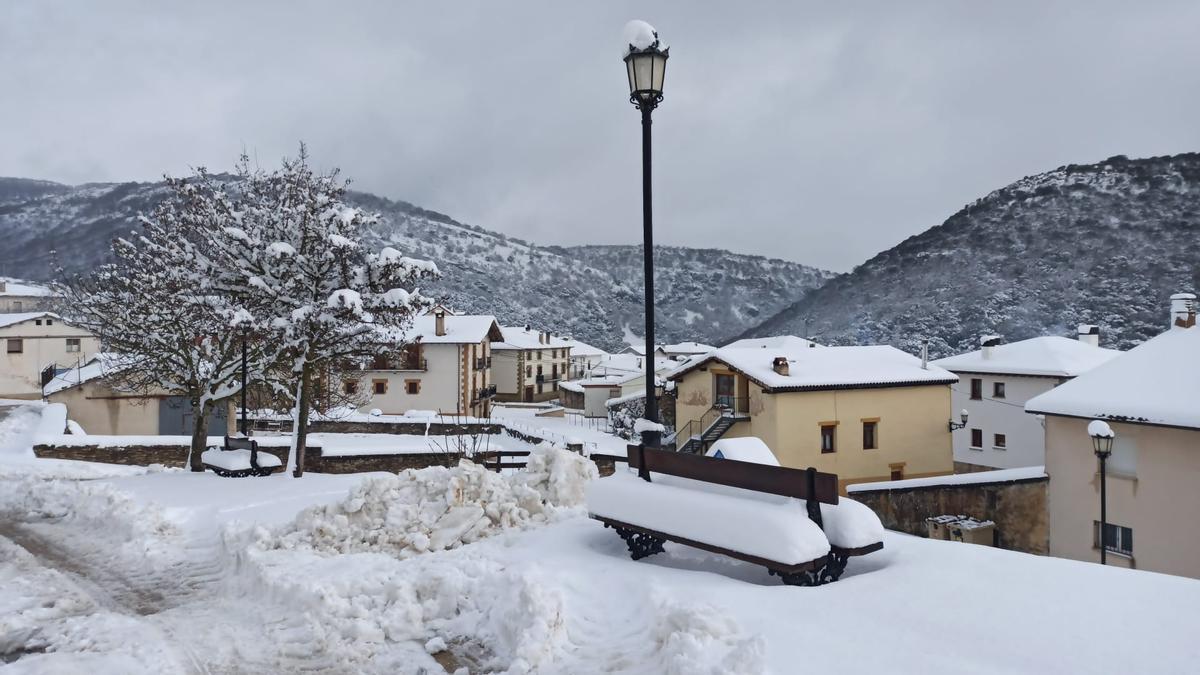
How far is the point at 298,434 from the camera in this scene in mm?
13906

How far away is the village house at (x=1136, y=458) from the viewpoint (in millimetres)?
14422

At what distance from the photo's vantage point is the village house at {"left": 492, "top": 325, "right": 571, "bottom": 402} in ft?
206

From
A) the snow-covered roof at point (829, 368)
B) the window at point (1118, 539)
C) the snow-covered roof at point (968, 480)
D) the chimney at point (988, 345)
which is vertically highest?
the chimney at point (988, 345)

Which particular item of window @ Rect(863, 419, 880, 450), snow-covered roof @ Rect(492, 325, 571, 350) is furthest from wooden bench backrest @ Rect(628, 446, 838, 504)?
snow-covered roof @ Rect(492, 325, 571, 350)

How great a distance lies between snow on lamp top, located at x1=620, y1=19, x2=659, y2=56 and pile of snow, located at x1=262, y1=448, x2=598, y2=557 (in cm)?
501

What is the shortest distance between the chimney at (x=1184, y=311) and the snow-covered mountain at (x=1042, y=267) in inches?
1890

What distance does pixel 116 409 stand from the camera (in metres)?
27.2

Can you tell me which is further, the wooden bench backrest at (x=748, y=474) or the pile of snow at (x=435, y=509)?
the pile of snow at (x=435, y=509)

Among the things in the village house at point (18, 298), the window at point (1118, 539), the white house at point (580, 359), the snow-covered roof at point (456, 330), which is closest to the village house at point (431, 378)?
the snow-covered roof at point (456, 330)

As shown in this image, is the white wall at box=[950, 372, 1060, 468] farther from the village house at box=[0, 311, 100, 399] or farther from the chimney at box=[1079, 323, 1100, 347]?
the village house at box=[0, 311, 100, 399]

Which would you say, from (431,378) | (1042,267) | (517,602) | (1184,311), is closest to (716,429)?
(1184,311)

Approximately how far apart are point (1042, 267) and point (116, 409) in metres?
96.3

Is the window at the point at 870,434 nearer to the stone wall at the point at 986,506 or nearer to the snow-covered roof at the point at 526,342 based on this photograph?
the stone wall at the point at 986,506

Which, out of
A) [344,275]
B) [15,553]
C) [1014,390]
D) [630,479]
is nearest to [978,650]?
[630,479]
